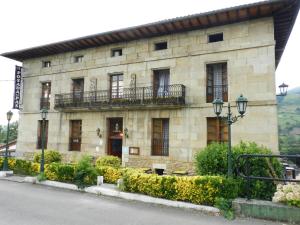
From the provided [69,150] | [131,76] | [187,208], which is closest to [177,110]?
[131,76]

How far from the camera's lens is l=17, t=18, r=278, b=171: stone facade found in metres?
12.9

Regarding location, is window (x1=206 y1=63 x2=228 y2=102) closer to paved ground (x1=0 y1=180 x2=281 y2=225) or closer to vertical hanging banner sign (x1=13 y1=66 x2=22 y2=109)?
paved ground (x1=0 y1=180 x2=281 y2=225)

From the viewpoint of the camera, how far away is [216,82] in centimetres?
1441

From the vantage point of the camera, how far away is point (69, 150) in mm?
17984

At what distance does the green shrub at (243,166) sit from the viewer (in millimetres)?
8336

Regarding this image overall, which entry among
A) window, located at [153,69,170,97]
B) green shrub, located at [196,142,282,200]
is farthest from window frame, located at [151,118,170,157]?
green shrub, located at [196,142,282,200]

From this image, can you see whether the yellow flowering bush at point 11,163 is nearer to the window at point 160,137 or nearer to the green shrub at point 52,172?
the green shrub at point 52,172

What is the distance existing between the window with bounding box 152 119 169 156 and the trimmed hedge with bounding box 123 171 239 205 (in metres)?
5.25

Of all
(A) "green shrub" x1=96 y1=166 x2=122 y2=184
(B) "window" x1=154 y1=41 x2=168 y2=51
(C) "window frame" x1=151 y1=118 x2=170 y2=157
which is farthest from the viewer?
(B) "window" x1=154 y1=41 x2=168 y2=51

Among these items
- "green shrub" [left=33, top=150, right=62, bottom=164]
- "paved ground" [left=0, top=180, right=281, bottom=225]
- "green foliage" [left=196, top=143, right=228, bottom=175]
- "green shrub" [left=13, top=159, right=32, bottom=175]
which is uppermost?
"green foliage" [left=196, top=143, right=228, bottom=175]

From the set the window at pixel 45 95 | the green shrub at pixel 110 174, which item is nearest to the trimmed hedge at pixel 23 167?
the green shrub at pixel 110 174

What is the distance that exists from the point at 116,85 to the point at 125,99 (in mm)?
1774

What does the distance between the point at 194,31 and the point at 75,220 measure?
1179cm

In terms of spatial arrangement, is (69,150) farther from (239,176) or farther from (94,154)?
(239,176)
